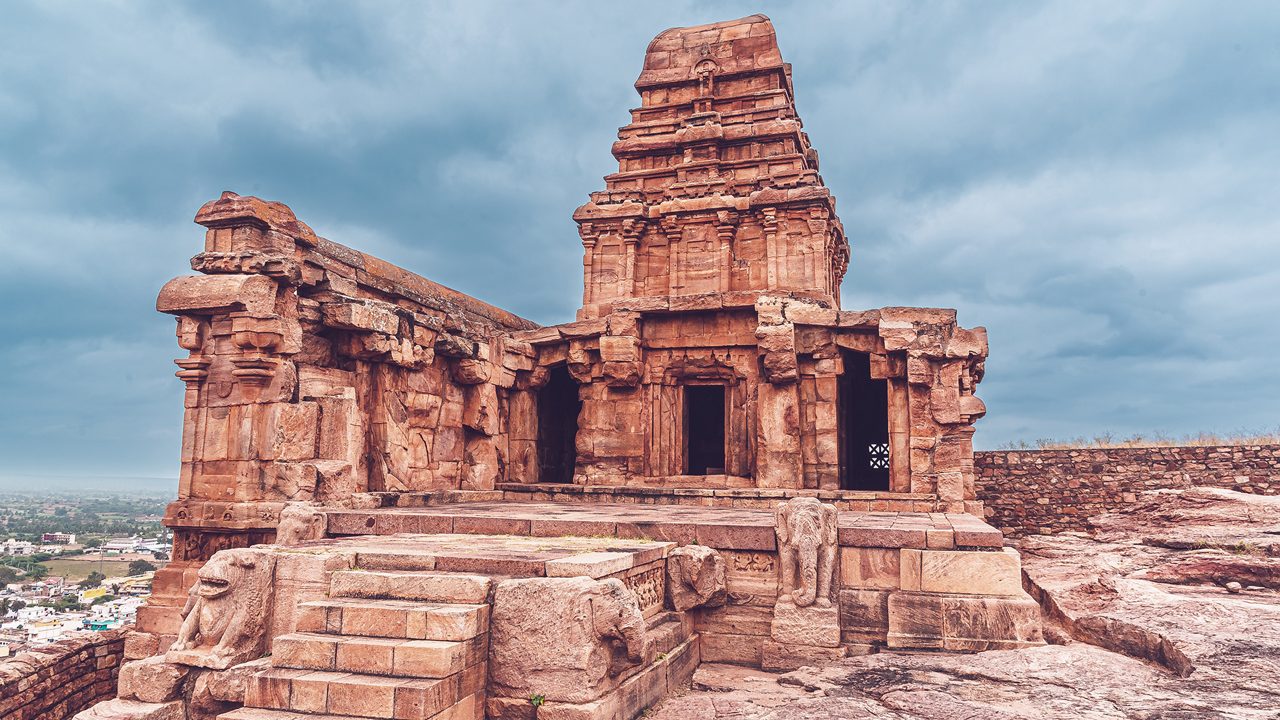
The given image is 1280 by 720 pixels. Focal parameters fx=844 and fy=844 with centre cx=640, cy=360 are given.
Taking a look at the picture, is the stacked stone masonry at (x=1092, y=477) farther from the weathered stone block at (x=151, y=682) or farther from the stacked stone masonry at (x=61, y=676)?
the weathered stone block at (x=151, y=682)

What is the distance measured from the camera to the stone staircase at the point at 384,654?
170 inches

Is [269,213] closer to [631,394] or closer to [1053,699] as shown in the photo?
[631,394]

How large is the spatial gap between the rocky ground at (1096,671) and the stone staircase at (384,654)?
154cm

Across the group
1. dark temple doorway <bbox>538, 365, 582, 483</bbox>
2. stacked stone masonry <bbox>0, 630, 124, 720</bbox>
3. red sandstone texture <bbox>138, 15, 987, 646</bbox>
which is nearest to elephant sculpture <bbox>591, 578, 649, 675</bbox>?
red sandstone texture <bbox>138, 15, 987, 646</bbox>

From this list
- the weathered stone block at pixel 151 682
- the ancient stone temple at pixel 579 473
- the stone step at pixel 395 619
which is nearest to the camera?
the stone step at pixel 395 619

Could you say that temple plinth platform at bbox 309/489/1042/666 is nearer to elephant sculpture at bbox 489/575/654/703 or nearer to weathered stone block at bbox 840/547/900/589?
weathered stone block at bbox 840/547/900/589

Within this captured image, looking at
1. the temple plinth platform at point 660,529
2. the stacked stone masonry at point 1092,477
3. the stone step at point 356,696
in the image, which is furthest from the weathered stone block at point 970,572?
the stacked stone masonry at point 1092,477

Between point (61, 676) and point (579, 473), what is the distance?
7.31 meters

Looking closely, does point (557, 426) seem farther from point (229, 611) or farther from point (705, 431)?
point (229, 611)

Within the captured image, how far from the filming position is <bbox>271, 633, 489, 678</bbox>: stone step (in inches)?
176

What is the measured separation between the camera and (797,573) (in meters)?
6.89

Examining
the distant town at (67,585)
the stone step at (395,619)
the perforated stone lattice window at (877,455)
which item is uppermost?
the perforated stone lattice window at (877,455)

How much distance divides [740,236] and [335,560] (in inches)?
538

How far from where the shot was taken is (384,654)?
4527 mm
